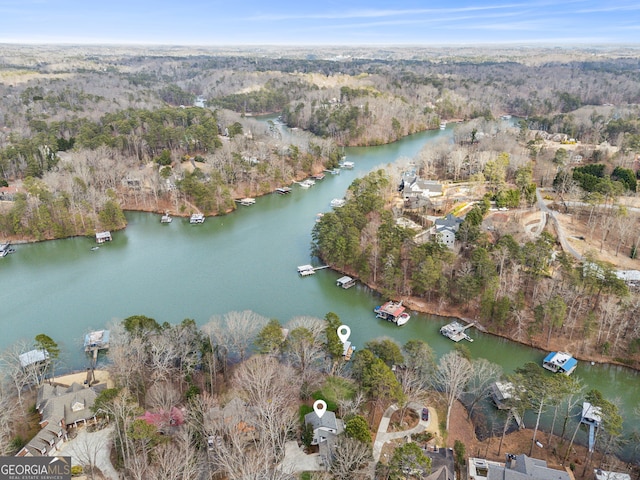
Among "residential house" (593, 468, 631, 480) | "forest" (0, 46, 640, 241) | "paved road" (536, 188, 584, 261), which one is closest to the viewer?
"residential house" (593, 468, 631, 480)

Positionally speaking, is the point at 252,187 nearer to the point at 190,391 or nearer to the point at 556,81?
the point at 190,391

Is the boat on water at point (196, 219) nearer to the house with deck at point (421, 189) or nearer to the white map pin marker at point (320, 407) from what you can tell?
the house with deck at point (421, 189)

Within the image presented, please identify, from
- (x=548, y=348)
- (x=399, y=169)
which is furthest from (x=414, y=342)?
(x=399, y=169)

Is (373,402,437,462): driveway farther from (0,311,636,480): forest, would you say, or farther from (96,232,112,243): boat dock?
(96,232,112,243): boat dock

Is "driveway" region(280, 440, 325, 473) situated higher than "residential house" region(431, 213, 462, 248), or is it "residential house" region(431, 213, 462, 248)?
"residential house" region(431, 213, 462, 248)

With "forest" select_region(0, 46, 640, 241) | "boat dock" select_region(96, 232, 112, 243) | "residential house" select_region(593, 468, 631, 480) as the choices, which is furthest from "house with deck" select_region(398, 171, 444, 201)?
"residential house" select_region(593, 468, 631, 480)

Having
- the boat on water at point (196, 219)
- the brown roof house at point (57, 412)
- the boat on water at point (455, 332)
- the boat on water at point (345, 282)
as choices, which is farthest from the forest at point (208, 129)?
the boat on water at point (455, 332)
